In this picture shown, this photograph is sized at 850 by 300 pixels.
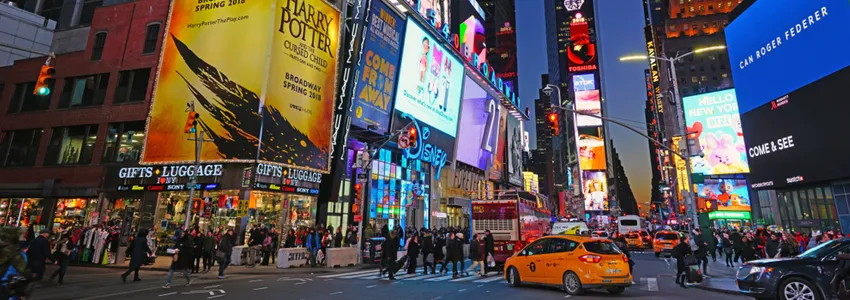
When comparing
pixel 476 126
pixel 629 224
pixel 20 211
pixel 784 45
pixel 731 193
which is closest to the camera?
pixel 784 45

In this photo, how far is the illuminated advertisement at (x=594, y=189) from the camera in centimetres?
11594

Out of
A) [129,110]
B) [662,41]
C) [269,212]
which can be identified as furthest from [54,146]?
[662,41]

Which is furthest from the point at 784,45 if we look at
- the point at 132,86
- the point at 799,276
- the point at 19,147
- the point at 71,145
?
the point at 19,147

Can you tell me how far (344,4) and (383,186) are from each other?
16.7 meters

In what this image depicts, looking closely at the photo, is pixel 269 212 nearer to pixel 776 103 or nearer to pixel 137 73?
pixel 137 73

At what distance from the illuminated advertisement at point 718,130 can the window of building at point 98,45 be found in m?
59.3

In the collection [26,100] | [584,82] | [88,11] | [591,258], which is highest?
[584,82]

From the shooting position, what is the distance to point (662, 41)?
117812 millimetres

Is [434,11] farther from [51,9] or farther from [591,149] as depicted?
[591,149]

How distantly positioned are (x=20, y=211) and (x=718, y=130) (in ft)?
225

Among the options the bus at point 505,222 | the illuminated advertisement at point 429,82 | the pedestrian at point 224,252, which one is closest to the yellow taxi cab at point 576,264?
the bus at point 505,222

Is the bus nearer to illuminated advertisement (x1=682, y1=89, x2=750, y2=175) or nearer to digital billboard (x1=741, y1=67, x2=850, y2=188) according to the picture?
digital billboard (x1=741, y1=67, x2=850, y2=188)

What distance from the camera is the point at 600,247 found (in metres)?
12.2

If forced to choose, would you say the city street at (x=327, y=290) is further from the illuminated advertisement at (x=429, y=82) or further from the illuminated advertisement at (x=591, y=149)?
the illuminated advertisement at (x=591, y=149)
